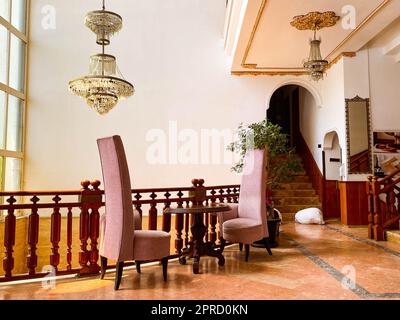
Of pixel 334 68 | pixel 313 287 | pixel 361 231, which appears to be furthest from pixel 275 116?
pixel 313 287

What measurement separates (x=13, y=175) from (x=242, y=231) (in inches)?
269

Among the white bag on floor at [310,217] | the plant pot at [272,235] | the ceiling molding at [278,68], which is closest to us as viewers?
the plant pot at [272,235]

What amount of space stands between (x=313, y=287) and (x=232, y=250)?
1.77 metres

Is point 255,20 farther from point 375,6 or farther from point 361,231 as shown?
point 361,231

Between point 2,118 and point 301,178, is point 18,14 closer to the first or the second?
point 2,118

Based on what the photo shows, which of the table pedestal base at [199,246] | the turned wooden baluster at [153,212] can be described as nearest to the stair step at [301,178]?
the table pedestal base at [199,246]

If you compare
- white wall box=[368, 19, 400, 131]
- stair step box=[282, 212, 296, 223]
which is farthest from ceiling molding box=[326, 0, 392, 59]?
stair step box=[282, 212, 296, 223]

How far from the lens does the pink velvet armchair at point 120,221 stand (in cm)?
310

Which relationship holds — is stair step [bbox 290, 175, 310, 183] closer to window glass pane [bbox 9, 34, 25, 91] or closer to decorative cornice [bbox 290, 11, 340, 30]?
decorative cornice [bbox 290, 11, 340, 30]

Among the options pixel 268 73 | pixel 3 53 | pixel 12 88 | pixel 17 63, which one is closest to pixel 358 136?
pixel 268 73

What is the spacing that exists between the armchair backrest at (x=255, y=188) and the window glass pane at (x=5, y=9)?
7.56 metres

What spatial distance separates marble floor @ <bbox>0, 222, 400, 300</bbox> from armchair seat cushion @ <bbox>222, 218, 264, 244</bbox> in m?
0.28

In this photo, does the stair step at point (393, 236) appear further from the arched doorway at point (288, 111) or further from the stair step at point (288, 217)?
the arched doorway at point (288, 111)

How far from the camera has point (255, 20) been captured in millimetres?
5859
